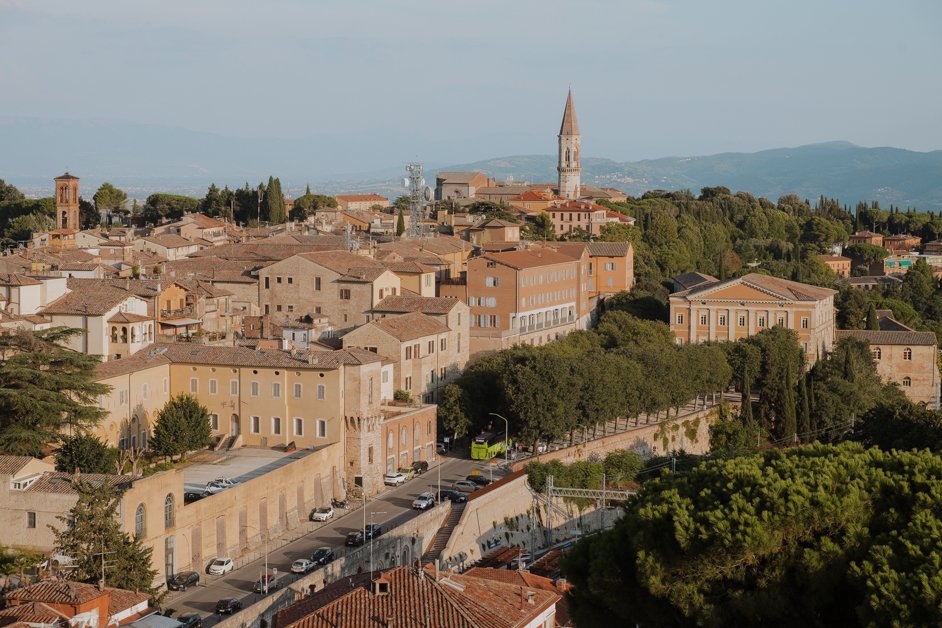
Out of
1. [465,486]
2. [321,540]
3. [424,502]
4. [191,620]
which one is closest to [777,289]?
[465,486]

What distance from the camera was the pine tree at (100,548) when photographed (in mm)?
29906

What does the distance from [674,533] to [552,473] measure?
838 inches

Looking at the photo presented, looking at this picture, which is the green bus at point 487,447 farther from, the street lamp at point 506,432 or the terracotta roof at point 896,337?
the terracotta roof at point 896,337

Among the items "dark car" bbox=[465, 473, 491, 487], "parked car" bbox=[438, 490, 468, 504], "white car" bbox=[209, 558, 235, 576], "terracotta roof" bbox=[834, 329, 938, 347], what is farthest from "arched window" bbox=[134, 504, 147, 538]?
"terracotta roof" bbox=[834, 329, 938, 347]

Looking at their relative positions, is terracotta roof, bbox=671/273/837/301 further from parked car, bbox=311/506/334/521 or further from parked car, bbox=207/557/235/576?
parked car, bbox=207/557/235/576

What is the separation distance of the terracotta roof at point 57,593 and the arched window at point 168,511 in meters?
7.24

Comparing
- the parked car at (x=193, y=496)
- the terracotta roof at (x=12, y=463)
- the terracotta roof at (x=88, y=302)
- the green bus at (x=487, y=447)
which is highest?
the terracotta roof at (x=88, y=302)

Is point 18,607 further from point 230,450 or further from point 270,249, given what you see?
point 270,249

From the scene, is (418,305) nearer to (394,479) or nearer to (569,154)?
(394,479)

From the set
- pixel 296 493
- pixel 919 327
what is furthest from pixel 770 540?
pixel 919 327

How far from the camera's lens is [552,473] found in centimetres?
4475

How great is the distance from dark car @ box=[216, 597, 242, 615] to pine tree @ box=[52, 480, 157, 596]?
4.91ft

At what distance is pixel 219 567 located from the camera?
35.2 metres

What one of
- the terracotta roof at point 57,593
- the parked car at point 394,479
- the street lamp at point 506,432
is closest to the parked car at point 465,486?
the parked car at point 394,479
